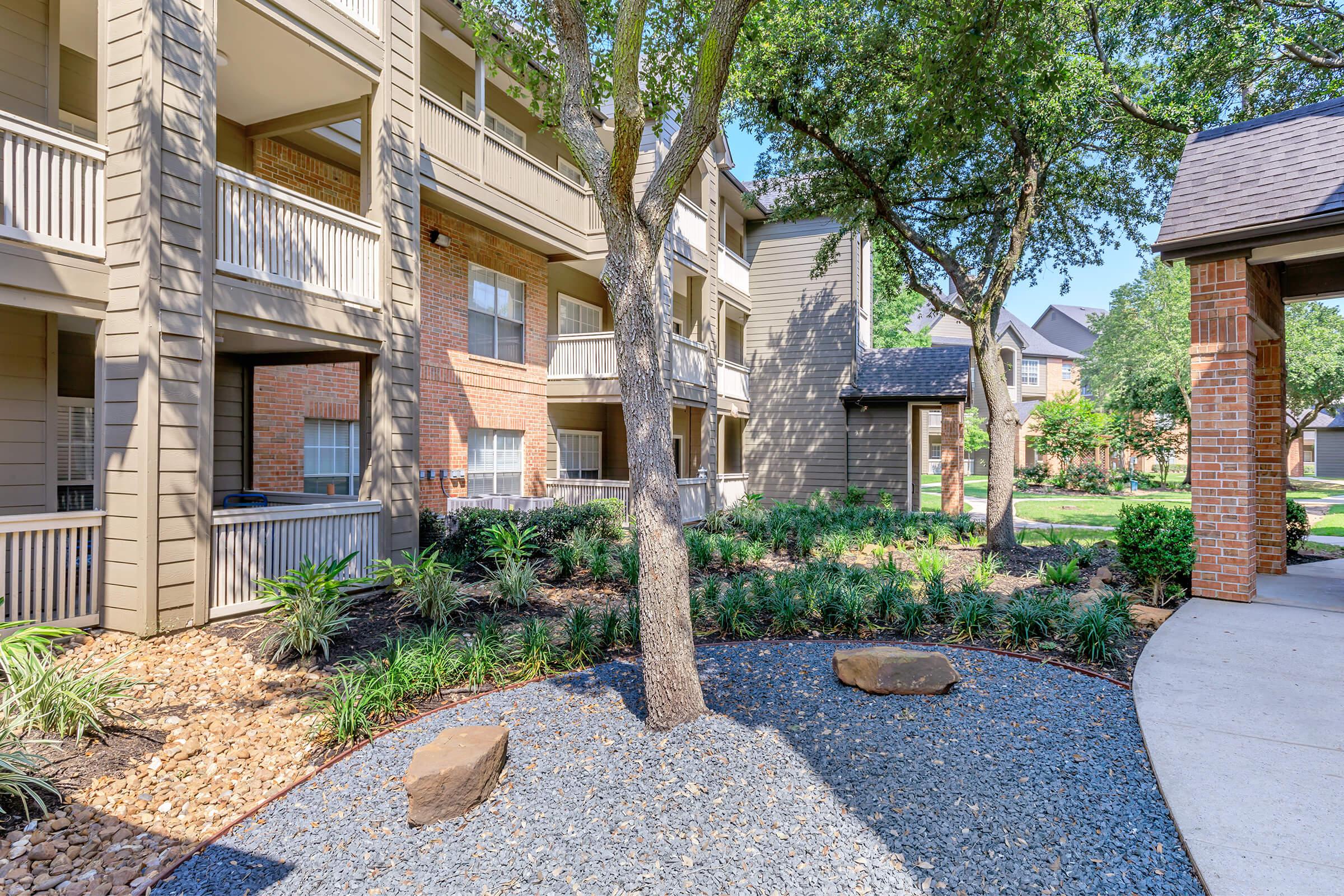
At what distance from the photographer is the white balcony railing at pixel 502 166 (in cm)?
1020

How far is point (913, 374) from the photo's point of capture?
60.1ft

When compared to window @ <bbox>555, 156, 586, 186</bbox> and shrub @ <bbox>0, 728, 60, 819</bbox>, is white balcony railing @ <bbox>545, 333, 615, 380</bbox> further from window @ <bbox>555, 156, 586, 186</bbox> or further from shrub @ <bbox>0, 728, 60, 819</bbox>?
shrub @ <bbox>0, 728, 60, 819</bbox>

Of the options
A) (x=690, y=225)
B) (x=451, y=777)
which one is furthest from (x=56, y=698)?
(x=690, y=225)

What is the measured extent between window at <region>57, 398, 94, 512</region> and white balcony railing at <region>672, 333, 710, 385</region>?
9503 millimetres

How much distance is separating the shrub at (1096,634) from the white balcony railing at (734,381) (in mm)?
11987

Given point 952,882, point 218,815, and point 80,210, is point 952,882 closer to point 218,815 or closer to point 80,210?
point 218,815

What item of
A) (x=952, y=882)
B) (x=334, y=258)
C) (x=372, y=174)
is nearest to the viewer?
(x=952, y=882)

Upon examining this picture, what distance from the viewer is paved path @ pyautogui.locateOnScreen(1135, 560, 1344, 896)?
9.86 ft

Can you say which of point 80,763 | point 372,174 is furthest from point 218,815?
point 372,174

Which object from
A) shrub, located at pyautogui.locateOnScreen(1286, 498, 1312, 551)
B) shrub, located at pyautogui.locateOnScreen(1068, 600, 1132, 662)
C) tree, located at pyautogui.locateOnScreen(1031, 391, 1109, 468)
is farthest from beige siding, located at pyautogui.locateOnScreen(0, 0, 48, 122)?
tree, located at pyautogui.locateOnScreen(1031, 391, 1109, 468)

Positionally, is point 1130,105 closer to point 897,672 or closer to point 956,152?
point 956,152

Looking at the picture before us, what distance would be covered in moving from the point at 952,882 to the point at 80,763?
484 cm

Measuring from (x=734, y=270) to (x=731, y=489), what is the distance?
5916 mm

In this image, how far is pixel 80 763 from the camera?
403 cm
